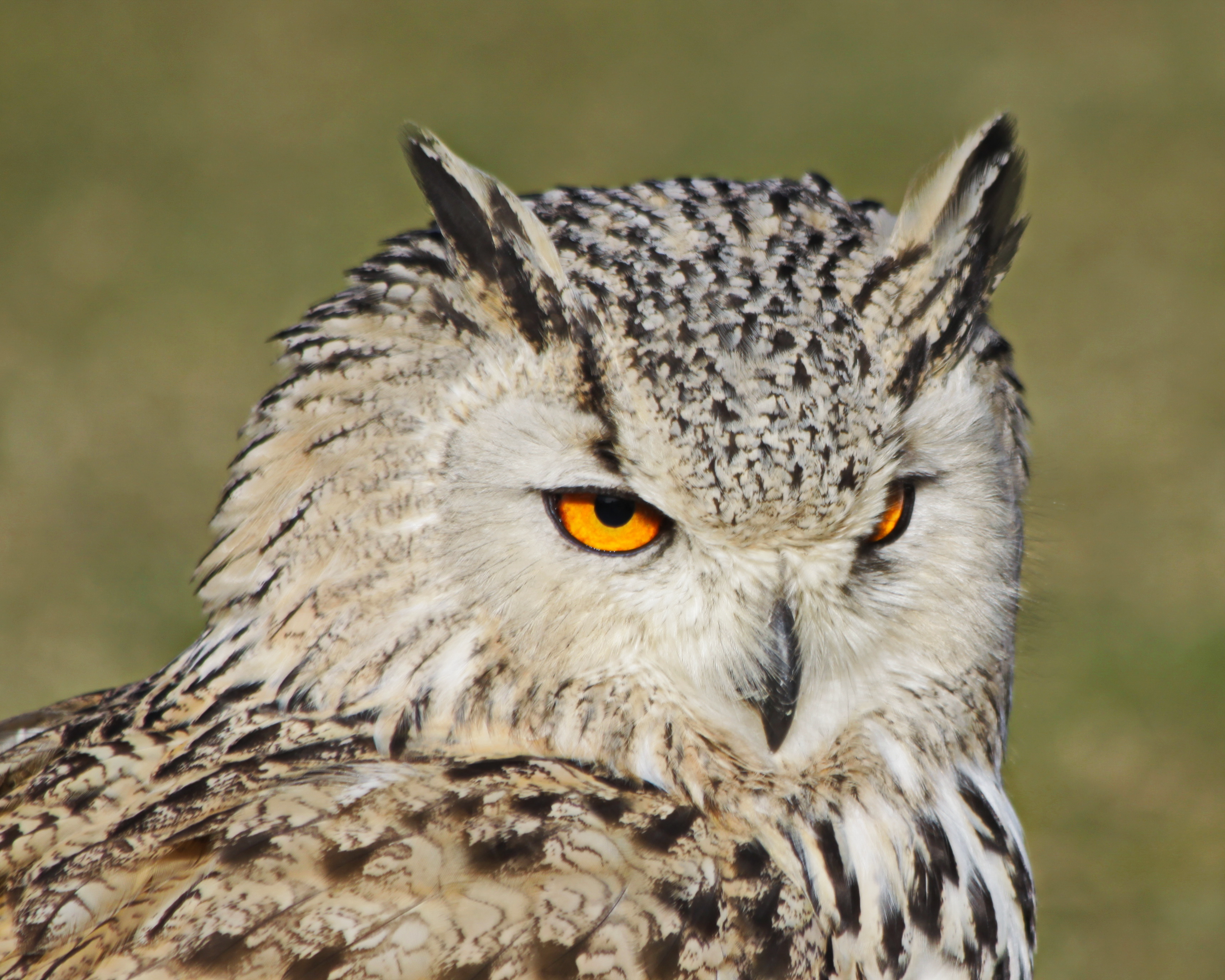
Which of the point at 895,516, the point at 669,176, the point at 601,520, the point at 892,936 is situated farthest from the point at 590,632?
the point at 669,176

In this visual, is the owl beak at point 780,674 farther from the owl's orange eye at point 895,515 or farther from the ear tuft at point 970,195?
the ear tuft at point 970,195

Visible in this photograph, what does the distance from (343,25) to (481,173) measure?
680 centimetres

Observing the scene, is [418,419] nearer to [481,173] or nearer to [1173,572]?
[481,173]

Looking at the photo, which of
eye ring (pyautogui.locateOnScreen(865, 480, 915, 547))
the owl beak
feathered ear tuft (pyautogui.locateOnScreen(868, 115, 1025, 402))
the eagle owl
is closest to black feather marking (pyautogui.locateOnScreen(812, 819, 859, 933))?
the eagle owl

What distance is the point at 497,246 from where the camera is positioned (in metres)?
1.50

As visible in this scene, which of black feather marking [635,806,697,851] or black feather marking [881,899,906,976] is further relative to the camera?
black feather marking [881,899,906,976]

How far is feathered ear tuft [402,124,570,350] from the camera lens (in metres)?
1.48

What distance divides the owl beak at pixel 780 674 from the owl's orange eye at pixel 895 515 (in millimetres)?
144

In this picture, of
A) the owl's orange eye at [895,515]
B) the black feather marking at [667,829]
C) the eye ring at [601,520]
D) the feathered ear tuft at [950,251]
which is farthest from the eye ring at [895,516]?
the black feather marking at [667,829]

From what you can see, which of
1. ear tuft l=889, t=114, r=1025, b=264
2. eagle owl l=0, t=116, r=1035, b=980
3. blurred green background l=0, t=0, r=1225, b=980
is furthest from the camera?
blurred green background l=0, t=0, r=1225, b=980

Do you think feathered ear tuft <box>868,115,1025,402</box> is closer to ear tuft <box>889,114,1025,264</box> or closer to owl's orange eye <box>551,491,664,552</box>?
ear tuft <box>889,114,1025,264</box>

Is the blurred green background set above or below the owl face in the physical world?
above

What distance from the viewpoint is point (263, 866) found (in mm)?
1346

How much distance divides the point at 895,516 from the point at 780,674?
9.1 inches
